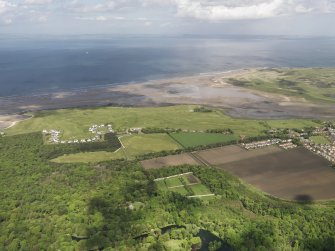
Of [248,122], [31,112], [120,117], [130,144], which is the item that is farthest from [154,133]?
[31,112]

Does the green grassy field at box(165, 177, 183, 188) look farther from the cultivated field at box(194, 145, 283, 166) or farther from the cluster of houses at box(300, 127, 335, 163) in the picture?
the cluster of houses at box(300, 127, 335, 163)

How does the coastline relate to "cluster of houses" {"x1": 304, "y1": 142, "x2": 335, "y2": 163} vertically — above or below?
above

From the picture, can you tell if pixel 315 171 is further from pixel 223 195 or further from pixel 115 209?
pixel 115 209

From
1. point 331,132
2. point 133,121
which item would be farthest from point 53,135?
point 331,132

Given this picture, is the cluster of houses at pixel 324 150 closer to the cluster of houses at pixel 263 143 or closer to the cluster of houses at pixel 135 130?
the cluster of houses at pixel 263 143

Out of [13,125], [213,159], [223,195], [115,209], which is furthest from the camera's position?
[13,125]

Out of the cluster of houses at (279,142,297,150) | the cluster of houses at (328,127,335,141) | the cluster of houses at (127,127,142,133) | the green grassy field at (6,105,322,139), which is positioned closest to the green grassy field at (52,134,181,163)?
the cluster of houses at (127,127,142,133)

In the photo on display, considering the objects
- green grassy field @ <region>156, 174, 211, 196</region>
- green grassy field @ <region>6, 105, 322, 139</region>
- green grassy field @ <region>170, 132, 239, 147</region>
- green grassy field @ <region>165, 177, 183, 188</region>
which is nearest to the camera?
green grassy field @ <region>156, 174, 211, 196</region>
